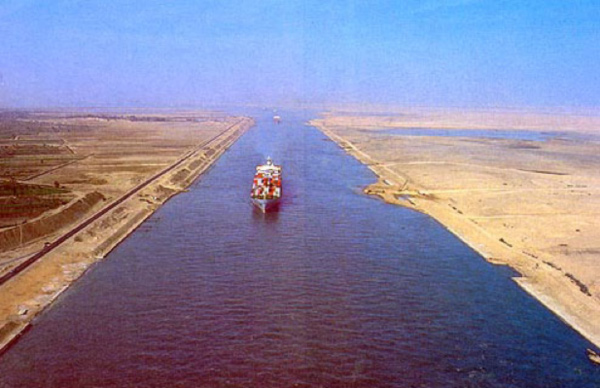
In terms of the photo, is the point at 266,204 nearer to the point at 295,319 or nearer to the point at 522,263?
the point at 295,319

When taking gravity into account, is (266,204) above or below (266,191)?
below

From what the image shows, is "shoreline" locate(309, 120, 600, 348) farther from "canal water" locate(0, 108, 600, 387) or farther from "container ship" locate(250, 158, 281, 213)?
"container ship" locate(250, 158, 281, 213)

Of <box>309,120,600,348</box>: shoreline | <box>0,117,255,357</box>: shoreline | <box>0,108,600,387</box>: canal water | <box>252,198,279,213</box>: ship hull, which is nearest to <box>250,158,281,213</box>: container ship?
<box>252,198,279,213</box>: ship hull

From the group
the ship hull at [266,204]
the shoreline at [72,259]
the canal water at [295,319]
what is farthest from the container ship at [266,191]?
the shoreline at [72,259]

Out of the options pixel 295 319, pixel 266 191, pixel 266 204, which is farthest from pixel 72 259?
pixel 266 191

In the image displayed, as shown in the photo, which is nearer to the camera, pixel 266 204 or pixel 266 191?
pixel 266 204

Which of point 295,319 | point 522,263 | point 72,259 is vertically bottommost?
point 295,319

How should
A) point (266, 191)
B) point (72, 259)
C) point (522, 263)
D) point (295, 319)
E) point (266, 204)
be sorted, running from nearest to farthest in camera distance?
point (295, 319), point (72, 259), point (522, 263), point (266, 204), point (266, 191)

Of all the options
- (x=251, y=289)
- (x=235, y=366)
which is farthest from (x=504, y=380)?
(x=251, y=289)

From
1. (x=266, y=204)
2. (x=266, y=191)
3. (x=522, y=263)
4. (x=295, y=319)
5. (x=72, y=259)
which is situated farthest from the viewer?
(x=266, y=191)
